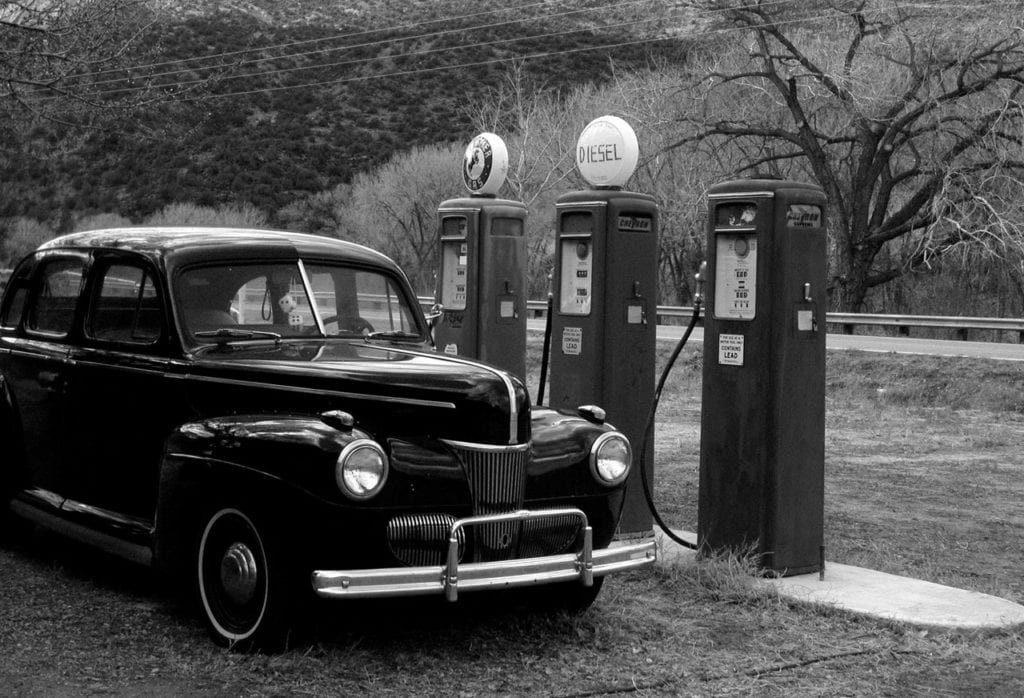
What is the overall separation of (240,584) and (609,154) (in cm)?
376

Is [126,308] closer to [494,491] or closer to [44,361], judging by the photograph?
[44,361]

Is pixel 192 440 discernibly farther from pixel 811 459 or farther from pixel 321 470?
pixel 811 459

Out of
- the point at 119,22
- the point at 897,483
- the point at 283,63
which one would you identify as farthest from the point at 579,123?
the point at 897,483

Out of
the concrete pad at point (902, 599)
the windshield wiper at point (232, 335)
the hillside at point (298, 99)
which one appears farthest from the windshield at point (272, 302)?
the hillside at point (298, 99)

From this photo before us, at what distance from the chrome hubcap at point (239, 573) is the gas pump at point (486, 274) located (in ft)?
14.1

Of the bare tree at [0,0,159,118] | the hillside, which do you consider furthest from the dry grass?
the hillside

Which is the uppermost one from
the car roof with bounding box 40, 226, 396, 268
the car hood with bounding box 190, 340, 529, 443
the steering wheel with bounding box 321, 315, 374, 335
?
the car roof with bounding box 40, 226, 396, 268

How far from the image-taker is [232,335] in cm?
595

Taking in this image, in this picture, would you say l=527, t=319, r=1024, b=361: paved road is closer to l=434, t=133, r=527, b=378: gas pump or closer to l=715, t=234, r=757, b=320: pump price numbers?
l=434, t=133, r=527, b=378: gas pump

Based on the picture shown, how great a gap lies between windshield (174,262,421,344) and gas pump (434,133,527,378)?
2.95 metres

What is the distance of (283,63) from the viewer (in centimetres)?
6650

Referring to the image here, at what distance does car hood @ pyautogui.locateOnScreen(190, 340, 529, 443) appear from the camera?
5285 mm

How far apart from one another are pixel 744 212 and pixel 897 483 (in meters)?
4.77

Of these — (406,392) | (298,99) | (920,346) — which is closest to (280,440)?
(406,392)
